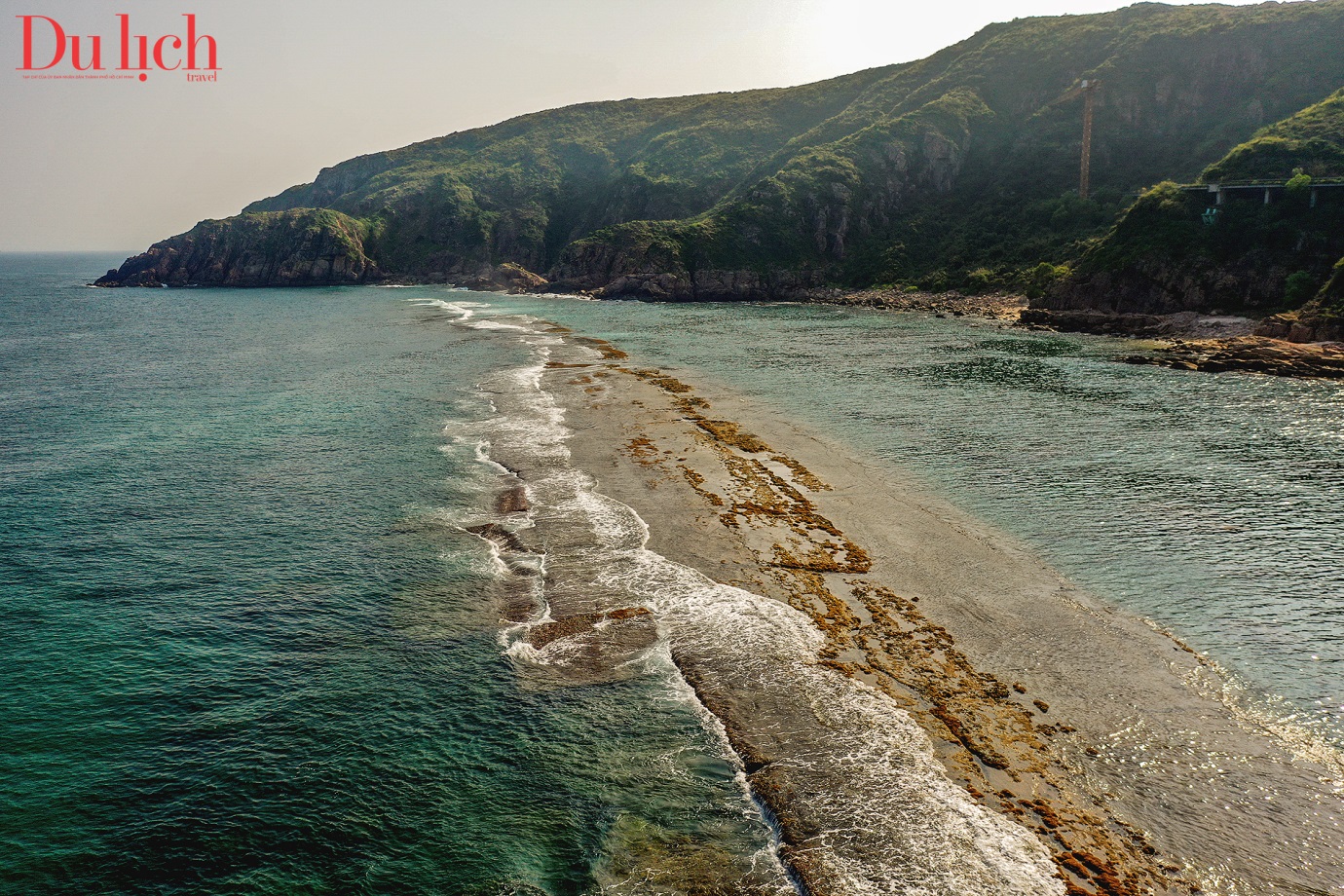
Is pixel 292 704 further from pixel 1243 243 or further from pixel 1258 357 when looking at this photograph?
pixel 1243 243

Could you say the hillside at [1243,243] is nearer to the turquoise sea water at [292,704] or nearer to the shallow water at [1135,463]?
the shallow water at [1135,463]

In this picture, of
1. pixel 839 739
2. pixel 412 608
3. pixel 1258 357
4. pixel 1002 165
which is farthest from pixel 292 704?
pixel 1002 165

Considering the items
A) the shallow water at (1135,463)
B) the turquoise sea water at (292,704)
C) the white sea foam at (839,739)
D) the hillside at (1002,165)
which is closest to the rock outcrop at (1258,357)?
the shallow water at (1135,463)

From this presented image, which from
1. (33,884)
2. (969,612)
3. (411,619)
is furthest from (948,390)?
(33,884)

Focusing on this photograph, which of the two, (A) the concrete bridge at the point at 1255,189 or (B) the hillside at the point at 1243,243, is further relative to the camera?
(A) the concrete bridge at the point at 1255,189

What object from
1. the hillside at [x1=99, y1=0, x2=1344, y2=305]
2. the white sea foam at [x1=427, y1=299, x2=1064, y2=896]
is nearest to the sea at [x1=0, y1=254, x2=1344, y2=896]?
the white sea foam at [x1=427, y1=299, x2=1064, y2=896]

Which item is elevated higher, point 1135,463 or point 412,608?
point 1135,463
